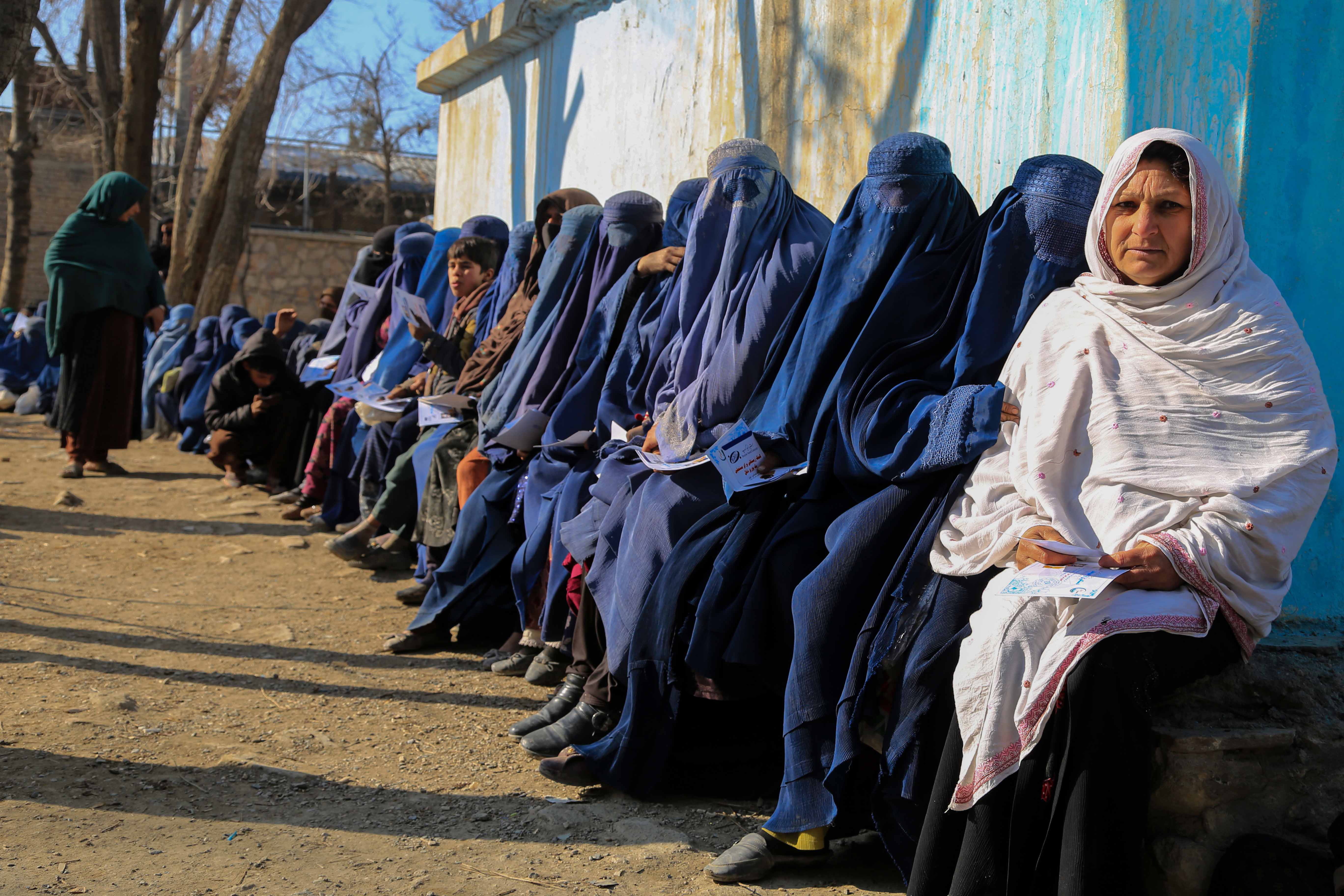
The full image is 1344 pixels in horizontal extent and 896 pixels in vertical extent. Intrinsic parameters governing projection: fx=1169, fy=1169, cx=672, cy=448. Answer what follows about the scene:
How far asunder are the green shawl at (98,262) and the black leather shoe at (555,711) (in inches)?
199

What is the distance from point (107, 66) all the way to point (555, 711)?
11915mm

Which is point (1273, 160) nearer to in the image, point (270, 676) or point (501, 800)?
point (501, 800)

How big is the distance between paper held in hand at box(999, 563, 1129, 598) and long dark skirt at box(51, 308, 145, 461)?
21.4ft

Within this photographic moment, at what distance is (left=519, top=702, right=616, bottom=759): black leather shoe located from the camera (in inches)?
120

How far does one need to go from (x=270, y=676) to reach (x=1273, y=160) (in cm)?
315

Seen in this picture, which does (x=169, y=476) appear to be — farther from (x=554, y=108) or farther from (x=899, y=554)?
(x=899, y=554)

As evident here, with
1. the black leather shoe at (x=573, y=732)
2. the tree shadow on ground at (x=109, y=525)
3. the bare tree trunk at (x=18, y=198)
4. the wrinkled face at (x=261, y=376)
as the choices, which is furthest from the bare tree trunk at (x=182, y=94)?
the black leather shoe at (x=573, y=732)

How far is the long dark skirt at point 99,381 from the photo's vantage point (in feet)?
23.4

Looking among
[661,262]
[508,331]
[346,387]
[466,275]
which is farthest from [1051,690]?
[346,387]

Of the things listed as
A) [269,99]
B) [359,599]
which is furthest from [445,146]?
[359,599]

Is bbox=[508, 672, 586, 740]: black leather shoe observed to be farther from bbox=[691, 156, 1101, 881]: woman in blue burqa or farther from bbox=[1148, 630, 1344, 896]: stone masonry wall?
bbox=[1148, 630, 1344, 896]: stone masonry wall

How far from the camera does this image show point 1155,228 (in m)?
2.29

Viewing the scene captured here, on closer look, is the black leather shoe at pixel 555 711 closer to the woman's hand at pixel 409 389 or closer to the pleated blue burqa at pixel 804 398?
the pleated blue burqa at pixel 804 398

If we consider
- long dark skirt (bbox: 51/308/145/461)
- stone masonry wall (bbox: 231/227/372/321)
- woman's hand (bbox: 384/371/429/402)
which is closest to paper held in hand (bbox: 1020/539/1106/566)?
woman's hand (bbox: 384/371/429/402)
